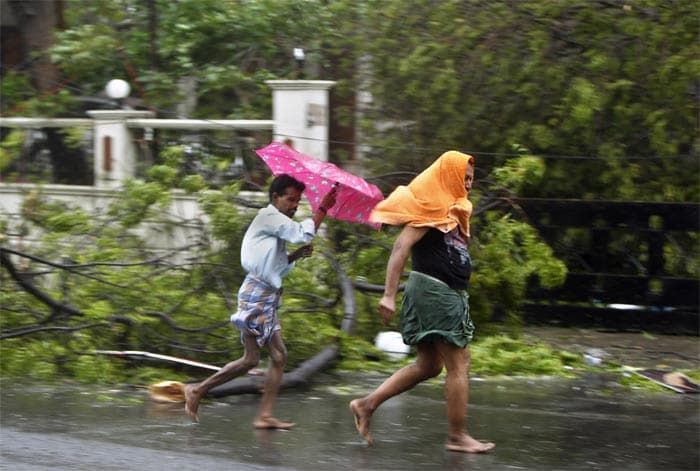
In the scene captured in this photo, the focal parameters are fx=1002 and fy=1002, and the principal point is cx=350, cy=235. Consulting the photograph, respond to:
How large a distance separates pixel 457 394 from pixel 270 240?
1479 mm

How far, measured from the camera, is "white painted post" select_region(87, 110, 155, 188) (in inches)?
417

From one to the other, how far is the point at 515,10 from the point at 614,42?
1044 millimetres

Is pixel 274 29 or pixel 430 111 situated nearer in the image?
pixel 430 111

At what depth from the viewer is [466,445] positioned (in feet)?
18.8

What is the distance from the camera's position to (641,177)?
33.3 ft

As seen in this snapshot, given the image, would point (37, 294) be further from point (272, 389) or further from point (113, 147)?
point (113, 147)

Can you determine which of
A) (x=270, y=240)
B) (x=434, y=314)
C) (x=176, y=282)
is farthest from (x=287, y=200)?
(x=176, y=282)

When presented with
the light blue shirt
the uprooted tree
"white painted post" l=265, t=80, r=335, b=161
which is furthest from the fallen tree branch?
"white painted post" l=265, t=80, r=335, b=161

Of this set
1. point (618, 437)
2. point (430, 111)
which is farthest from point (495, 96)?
point (618, 437)

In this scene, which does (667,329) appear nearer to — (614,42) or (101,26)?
(614,42)

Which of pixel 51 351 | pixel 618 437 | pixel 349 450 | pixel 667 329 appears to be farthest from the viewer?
pixel 667 329

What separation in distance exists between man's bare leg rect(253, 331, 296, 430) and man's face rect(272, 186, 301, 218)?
2.52 ft

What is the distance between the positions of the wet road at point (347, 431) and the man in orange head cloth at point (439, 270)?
459mm

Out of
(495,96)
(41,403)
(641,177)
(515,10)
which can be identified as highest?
(515,10)
